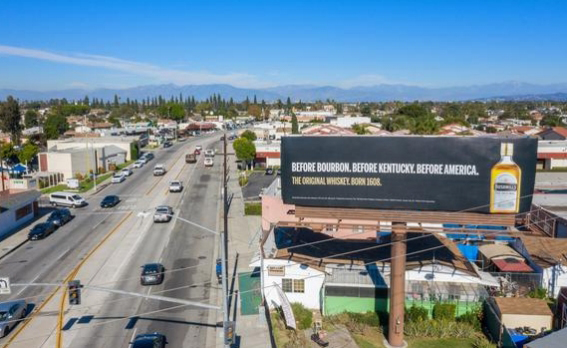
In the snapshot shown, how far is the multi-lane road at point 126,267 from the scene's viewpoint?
926 inches

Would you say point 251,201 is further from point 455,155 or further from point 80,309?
point 455,155

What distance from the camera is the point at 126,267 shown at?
3259 cm

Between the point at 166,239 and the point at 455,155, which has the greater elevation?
the point at 455,155

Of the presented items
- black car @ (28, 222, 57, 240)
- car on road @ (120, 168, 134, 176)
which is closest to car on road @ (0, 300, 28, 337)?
black car @ (28, 222, 57, 240)

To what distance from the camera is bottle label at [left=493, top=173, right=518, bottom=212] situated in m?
20.4

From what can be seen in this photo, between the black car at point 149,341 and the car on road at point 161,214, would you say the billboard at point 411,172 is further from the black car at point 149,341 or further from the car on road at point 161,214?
the car on road at point 161,214

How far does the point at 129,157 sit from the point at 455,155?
2894 inches

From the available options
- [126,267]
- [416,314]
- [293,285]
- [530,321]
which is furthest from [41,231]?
[530,321]

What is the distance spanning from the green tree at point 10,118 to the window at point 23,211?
191ft

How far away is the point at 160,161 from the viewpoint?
279ft

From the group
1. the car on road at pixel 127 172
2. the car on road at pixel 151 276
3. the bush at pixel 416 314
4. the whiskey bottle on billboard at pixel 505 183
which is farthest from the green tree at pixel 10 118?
the whiskey bottle on billboard at pixel 505 183

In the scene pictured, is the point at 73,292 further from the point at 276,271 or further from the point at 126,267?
the point at 126,267

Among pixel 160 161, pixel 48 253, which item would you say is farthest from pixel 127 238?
pixel 160 161

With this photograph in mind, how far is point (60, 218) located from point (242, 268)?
2024 cm
